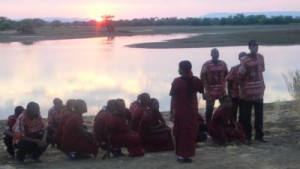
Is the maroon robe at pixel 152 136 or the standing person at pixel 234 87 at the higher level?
the standing person at pixel 234 87

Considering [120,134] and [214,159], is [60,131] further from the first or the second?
[214,159]

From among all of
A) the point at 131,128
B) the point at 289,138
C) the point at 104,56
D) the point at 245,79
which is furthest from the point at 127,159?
the point at 104,56

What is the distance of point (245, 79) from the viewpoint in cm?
963

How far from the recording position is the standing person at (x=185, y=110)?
28.3 feet

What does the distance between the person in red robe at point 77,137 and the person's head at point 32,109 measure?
1.67 ft

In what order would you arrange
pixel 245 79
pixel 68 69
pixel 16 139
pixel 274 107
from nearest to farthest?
pixel 16 139, pixel 245 79, pixel 274 107, pixel 68 69

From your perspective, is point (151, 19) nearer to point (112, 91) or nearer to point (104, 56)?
point (104, 56)

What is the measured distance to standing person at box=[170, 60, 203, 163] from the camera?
340 inches

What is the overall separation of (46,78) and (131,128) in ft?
51.2

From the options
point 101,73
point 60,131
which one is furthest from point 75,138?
point 101,73

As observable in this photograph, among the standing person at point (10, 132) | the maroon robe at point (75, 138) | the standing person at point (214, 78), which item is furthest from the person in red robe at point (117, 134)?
the standing person at point (214, 78)

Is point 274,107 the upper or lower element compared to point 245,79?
lower

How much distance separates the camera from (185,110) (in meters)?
8.67

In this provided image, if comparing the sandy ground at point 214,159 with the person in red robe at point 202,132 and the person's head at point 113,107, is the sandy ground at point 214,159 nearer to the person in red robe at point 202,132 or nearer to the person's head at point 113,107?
the person in red robe at point 202,132
